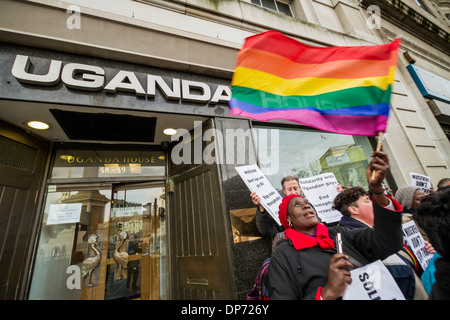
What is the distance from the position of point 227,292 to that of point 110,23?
16.0ft

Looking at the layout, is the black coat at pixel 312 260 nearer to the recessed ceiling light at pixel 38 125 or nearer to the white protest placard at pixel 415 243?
the white protest placard at pixel 415 243

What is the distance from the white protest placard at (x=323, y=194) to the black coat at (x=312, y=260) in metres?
1.48

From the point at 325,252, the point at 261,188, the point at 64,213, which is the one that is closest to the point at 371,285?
the point at 325,252

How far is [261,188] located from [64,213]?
12.0 ft

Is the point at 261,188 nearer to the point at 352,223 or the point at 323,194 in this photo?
the point at 352,223

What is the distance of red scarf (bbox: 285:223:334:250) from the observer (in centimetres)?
186

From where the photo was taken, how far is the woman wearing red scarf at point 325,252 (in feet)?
5.17

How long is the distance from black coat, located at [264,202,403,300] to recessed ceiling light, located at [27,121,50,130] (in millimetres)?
4209

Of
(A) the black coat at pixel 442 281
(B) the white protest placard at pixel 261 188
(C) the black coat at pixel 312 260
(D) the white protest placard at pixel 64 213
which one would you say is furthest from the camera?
(D) the white protest placard at pixel 64 213

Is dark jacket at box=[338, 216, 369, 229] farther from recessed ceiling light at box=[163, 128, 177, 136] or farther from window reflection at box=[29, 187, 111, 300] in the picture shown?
window reflection at box=[29, 187, 111, 300]

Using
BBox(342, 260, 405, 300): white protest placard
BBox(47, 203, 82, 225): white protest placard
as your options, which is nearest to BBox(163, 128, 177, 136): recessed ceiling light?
BBox(47, 203, 82, 225): white protest placard

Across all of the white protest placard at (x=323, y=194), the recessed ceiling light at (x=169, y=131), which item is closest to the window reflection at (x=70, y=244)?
the recessed ceiling light at (x=169, y=131)

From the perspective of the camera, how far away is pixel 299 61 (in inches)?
92.1

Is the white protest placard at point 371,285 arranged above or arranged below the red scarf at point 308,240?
below
